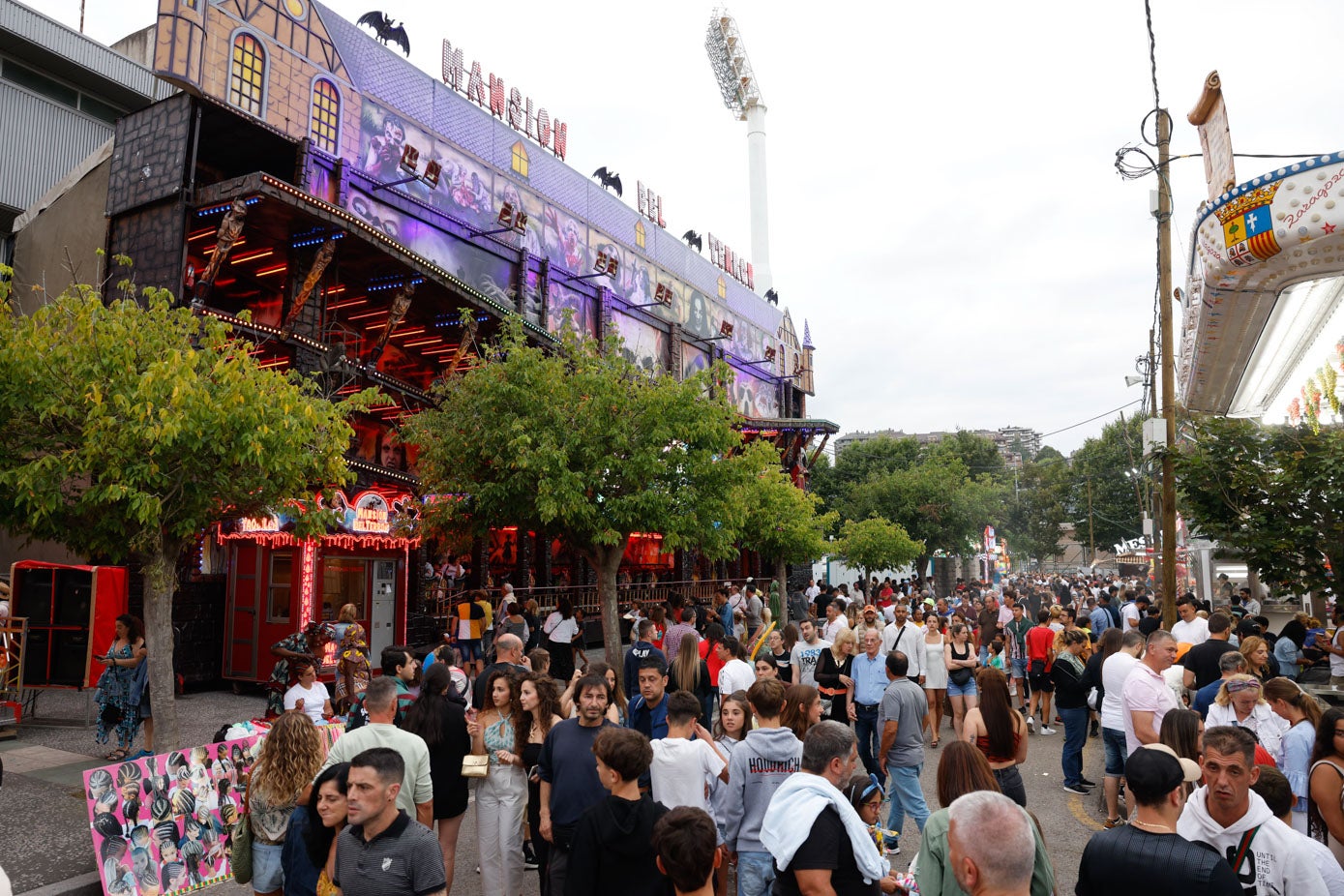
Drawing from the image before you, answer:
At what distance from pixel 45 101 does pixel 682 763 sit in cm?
2902

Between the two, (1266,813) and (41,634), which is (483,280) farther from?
(1266,813)

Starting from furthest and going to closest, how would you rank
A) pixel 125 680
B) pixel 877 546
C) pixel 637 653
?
pixel 877 546 → pixel 125 680 → pixel 637 653

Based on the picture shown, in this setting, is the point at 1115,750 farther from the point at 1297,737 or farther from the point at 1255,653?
the point at 1297,737

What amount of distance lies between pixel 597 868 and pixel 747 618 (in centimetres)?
1477

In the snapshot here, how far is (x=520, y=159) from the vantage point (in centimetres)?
2841

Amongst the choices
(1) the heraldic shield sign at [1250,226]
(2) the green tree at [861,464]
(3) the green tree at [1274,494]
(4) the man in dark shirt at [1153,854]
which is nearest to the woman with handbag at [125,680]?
(4) the man in dark shirt at [1153,854]

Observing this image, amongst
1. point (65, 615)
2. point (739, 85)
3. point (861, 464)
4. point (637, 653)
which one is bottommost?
point (637, 653)

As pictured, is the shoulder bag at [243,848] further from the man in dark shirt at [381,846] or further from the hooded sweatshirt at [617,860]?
the hooded sweatshirt at [617,860]

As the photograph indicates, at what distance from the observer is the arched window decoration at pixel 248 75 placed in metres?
17.9

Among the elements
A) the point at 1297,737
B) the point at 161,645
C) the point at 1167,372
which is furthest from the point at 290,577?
the point at 1167,372

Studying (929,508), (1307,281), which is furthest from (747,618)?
(929,508)

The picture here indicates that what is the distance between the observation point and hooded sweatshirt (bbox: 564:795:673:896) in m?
3.82

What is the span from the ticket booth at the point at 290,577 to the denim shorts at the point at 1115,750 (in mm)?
11808

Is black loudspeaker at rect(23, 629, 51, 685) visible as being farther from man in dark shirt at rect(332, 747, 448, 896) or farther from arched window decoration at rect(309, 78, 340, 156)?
arched window decoration at rect(309, 78, 340, 156)
